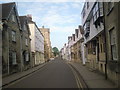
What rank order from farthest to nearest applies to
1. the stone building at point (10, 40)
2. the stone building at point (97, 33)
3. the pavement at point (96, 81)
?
the stone building at point (10, 40)
the stone building at point (97, 33)
the pavement at point (96, 81)

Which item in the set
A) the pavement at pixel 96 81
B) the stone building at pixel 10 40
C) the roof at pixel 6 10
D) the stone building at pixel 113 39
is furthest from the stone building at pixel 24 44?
the stone building at pixel 113 39

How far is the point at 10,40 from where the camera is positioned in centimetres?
2605

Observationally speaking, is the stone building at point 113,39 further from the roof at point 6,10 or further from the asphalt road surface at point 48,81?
the roof at point 6,10

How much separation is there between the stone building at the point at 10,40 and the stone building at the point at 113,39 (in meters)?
11.3

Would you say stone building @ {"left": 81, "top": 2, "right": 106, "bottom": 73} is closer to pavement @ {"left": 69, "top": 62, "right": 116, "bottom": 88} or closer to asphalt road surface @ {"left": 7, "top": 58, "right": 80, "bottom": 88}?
pavement @ {"left": 69, "top": 62, "right": 116, "bottom": 88}

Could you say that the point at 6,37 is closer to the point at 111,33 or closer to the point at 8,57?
the point at 8,57

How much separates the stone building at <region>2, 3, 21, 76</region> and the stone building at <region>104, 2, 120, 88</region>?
1135 cm

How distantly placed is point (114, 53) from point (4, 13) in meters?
14.8

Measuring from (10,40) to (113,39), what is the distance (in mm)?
14293

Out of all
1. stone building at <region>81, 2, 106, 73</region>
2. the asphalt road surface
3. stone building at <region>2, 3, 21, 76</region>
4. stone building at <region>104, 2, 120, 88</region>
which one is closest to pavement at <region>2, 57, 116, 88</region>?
the asphalt road surface

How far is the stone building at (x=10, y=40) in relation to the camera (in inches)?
938

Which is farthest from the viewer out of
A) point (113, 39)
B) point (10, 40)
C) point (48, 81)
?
point (10, 40)

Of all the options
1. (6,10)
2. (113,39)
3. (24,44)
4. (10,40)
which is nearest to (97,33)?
(113,39)

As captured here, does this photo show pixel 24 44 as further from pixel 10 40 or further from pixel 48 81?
pixel 48 81
